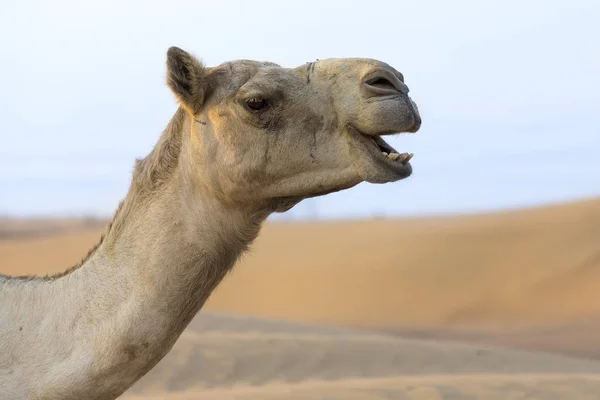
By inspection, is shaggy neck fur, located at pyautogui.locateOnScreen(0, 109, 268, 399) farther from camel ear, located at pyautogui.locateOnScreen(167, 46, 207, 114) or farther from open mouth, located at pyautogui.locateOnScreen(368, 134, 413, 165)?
open mouth, located at pyautogui.locateOnScreen(368, 134, 413, 165)

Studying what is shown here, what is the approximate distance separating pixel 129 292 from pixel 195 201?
0.51 m

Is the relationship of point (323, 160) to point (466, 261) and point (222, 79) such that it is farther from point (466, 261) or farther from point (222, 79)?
point (466, 261)

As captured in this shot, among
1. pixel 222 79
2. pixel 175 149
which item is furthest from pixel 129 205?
pixel 222 79

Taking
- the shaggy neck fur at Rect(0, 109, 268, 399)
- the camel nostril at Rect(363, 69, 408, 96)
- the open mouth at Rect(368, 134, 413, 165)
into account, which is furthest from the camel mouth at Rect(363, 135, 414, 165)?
the shaggy neck fur at Rect(0, 109, 268, 399)

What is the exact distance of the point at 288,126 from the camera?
14.3 ft

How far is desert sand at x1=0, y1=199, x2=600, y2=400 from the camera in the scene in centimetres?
1048

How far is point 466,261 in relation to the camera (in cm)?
2722

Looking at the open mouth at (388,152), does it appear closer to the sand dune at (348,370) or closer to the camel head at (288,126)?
the camel head at (288,126)

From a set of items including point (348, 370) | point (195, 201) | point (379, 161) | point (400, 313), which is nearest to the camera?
point (379, 161)

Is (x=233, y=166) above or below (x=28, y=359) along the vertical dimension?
above

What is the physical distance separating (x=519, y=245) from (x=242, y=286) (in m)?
8.78

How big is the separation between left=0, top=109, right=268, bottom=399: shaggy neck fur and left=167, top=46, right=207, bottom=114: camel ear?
0.15 m

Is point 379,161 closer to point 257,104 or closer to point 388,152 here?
point 388,152

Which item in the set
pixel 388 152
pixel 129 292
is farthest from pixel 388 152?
pixel 129 292
